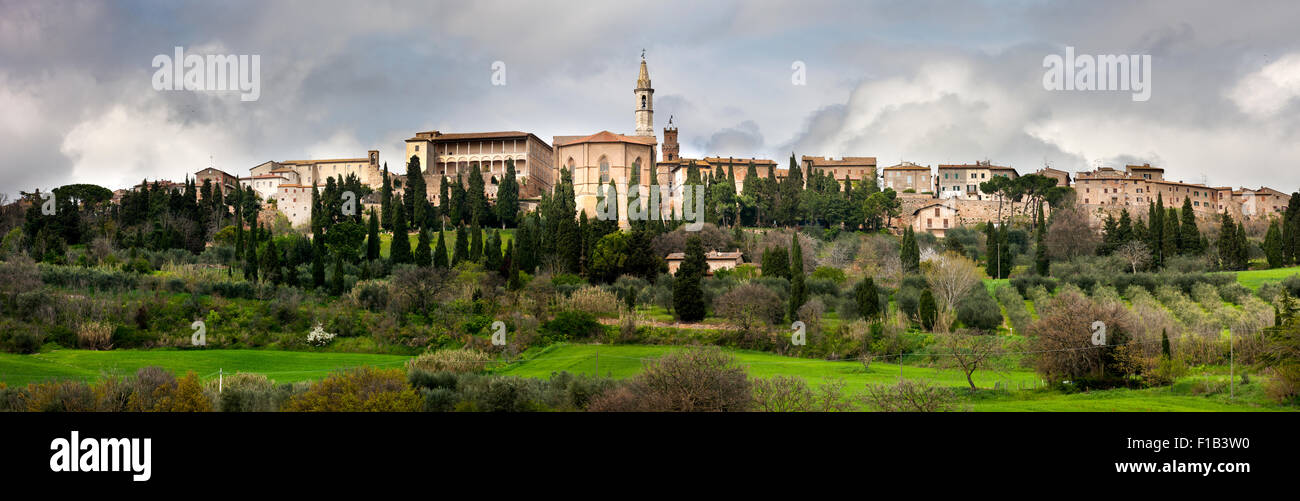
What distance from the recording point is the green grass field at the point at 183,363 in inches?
986

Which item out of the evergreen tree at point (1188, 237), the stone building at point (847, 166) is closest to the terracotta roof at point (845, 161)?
the stone building at point (847, 166)

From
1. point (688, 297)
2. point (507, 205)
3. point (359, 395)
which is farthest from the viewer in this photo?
point (507, 205)

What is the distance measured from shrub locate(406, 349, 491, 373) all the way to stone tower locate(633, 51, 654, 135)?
65.4 metres

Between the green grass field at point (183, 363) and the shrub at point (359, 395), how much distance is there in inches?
211

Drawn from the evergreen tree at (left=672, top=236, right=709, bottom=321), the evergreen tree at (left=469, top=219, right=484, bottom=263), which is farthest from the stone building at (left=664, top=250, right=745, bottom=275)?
the evergreen tree at (left=672, top=236, right=709, bottom=321)

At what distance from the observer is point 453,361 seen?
1101 inches

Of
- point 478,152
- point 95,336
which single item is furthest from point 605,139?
point 95,336

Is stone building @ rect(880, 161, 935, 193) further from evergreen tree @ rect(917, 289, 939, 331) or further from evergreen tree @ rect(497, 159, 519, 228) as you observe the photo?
evergreen tree @ rect(917, 289, 939, 331)

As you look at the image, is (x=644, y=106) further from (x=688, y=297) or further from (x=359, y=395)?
(x=359, y=395)

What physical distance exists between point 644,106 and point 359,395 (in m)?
77.2

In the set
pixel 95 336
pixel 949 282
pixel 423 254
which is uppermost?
pixel 423 254
